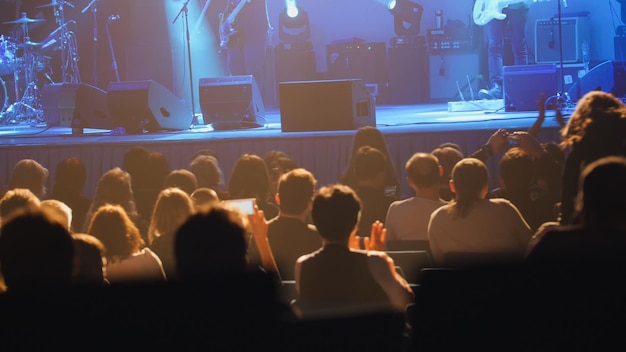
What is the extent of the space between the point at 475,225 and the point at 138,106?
5.44 m

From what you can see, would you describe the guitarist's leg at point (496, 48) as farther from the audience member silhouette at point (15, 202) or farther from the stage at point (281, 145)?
the audience member silhouette at point (15, 202)

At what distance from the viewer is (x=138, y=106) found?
27.1 ft

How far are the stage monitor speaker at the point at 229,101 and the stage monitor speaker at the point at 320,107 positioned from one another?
3.07ft

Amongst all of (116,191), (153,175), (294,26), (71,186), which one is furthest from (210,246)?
(294,26)

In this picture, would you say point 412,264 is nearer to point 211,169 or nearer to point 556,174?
point 556,174

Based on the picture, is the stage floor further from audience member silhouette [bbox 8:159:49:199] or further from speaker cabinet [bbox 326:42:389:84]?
speaker cabinet [bbox 326:42:389:84]

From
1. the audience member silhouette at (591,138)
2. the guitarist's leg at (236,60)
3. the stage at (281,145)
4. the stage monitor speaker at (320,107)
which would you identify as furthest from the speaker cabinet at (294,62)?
the audience member silhouette at (591,138)

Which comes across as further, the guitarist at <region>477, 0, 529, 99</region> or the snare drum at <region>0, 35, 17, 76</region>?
the snare drum at <region>0, 35, 17, 76</region>

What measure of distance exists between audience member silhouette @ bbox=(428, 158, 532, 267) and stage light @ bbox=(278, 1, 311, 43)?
927cm

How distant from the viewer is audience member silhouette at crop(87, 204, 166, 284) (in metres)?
3.25

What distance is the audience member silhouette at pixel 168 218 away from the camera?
3590 mm

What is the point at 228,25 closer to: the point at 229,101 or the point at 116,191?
the point at 229,101

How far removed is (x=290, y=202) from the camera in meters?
3.57

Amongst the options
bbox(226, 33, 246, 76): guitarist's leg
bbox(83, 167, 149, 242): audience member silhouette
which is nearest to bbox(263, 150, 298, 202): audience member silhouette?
bbox(83, 167, 149, 242): audience member silhouette
